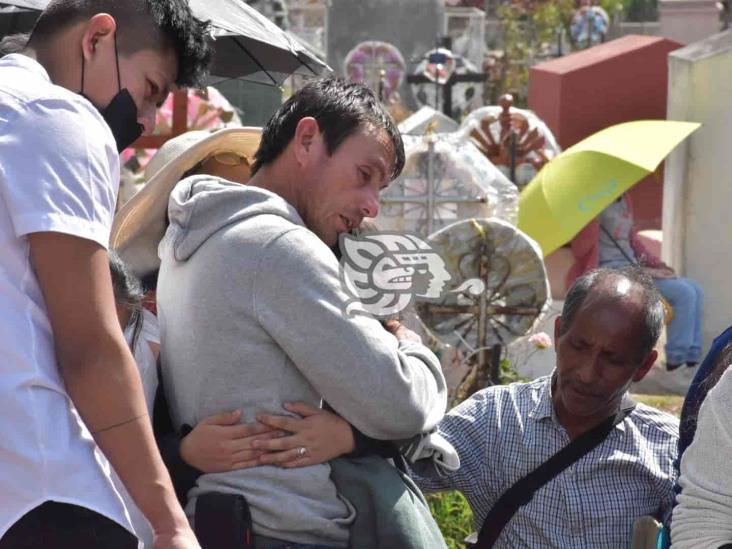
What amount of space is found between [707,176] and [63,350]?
735 centimetres

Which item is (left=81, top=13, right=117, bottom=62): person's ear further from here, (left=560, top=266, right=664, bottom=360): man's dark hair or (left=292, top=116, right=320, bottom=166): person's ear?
(left=560, top=266, right=664, bottom=360): man's dark hair

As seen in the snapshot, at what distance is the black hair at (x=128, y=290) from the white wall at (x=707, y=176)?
6.36m

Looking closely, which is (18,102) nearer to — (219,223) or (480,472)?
(219,223)

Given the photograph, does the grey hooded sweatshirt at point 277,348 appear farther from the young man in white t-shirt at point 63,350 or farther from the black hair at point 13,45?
the black hair at point 13,45

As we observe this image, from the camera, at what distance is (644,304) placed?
269 centimetres

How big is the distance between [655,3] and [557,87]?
92.2 ft

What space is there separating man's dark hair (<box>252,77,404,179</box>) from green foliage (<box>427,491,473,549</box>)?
2376 mm

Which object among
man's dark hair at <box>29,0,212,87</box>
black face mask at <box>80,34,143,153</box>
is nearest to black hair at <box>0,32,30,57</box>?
man's dark hair at <box>29,0,212,87</box>

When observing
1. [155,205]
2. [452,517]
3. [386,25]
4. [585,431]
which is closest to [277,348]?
[155,205]

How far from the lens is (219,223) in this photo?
204cm

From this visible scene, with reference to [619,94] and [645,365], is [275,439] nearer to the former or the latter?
[645,365]

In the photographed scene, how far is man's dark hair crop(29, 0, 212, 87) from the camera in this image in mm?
1937

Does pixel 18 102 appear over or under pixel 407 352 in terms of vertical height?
over

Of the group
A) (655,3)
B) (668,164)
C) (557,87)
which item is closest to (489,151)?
(668,164)
